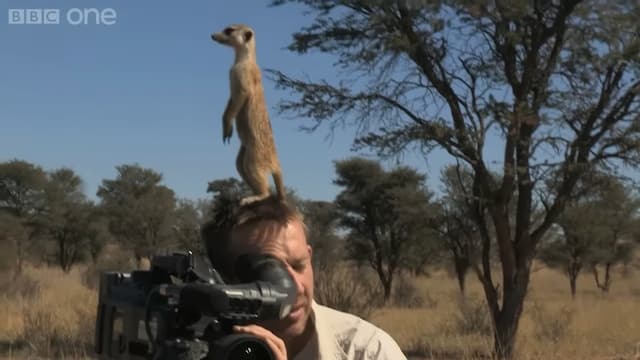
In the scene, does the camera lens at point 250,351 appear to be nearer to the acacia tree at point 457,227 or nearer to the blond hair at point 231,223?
the blond hair at point 231,223

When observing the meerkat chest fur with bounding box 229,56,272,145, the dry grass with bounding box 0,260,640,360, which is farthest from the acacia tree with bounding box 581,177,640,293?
the meerkat chest fur with bounding box 229,56,272,145

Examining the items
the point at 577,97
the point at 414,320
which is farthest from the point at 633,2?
the point at 414,320

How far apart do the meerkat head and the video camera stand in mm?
1697

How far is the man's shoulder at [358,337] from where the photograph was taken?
2.11 metres

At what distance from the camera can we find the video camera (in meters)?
1.45

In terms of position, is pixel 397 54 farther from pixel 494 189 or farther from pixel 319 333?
pixel 319 333

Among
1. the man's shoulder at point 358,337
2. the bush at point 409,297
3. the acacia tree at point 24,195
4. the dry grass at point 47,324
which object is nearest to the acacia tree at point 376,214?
the bush at point 409,297

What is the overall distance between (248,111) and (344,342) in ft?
4.75

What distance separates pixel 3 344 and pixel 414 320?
7998mm

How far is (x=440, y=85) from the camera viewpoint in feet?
37.4

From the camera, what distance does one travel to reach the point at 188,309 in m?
1.47

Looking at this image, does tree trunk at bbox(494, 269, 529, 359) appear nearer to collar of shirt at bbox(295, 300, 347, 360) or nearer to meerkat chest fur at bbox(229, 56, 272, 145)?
meerkat chest fur at bbox(229, 56, 272, 145)

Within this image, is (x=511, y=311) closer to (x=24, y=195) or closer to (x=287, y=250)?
(x=287, y=250)

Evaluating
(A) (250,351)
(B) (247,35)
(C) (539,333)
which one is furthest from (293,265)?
(C) (539,333)
